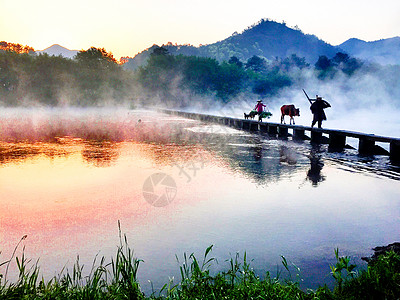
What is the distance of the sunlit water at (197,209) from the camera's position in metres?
6.82

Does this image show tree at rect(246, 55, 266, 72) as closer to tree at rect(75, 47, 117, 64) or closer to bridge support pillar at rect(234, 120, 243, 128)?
tree at rect(75, 47, 117, 64)

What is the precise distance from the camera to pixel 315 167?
15.6m

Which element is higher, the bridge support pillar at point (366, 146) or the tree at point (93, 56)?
the tree at point (93, 56)

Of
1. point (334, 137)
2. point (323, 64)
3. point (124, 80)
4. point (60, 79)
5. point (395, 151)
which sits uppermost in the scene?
point (323, 64)

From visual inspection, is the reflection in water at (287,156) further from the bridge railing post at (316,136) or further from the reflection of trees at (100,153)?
the reflection of trees at (100,153)

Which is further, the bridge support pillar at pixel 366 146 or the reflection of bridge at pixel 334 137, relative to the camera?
the bridge support pillar at pixel 366 146

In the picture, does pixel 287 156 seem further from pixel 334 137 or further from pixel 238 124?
pixel 238 124

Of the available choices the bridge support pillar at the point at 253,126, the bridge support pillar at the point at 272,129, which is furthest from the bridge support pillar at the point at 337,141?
the bridge support pillar at the point at 253,126

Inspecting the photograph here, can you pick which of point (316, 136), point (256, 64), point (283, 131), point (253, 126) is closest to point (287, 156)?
point (316, 136)

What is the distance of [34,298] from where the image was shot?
470cm

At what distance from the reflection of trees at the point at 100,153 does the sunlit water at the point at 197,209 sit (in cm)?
15

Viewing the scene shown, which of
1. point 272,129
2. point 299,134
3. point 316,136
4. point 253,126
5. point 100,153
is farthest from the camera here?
point 253,126

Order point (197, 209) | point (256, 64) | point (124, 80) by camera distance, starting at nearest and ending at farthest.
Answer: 1. point (197, 209)
2. point (124, 80)
3. point (256, 64)

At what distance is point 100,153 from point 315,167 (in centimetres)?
896
